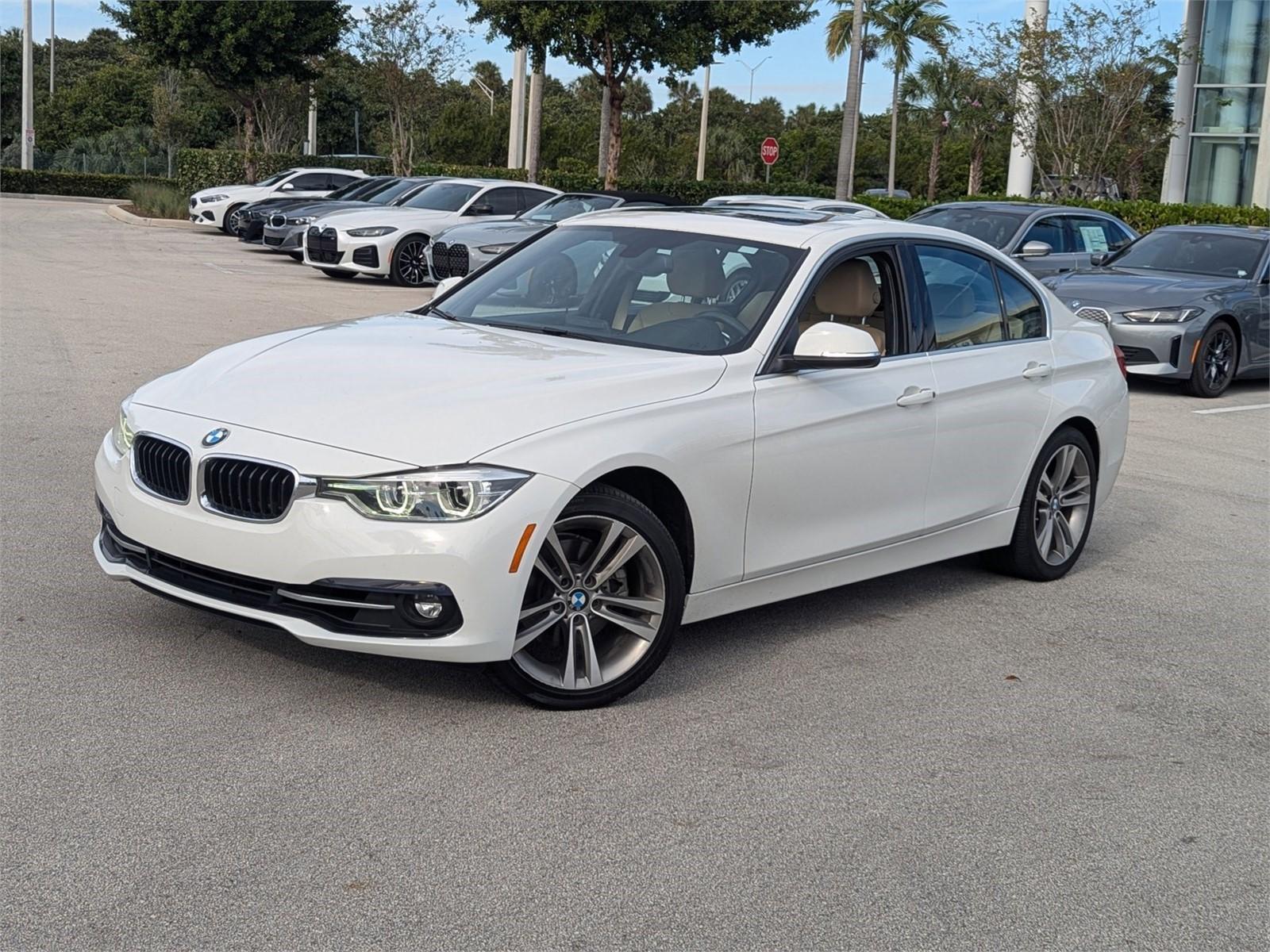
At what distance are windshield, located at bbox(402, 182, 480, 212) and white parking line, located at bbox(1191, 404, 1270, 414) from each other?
12803 mm

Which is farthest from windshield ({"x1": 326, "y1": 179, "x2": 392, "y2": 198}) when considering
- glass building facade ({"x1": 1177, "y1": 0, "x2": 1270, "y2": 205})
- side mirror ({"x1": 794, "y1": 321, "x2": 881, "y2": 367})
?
side mirror ({"x1": 794, "y1": 321, "x2": 881, "y2": 367})

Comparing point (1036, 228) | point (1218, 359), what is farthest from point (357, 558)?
point (1036, 228)

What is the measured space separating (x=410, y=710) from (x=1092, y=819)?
2.08m

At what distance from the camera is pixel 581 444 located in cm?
479

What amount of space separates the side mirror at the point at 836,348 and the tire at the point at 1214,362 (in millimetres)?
A: 9681

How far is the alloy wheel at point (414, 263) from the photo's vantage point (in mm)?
22297

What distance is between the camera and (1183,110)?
38625 mm

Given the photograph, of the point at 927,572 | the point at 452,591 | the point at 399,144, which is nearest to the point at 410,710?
the point at 452,591

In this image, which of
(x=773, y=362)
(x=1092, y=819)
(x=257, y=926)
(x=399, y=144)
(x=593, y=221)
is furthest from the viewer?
(x=399, y=144)

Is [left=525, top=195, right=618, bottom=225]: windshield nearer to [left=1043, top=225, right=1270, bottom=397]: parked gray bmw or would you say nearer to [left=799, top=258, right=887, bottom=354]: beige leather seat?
[left=1043, top=225, right=1270, bottom=397]: parked gray bmw

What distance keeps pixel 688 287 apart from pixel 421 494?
1.80 metres

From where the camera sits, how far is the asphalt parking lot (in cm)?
365

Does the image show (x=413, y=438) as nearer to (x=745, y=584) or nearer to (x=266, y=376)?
(x=266, y=376)

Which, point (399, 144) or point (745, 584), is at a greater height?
point (399, 144)
